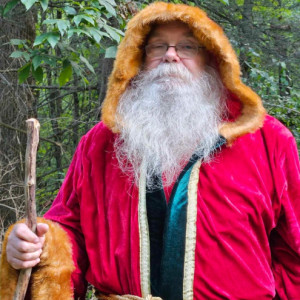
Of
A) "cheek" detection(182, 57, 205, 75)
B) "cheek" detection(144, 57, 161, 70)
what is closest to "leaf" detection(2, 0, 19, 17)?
"cheek" detection(144, 57, 161, 70)

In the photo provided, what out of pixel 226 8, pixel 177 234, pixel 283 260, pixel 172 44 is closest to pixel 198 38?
pixel 172 44

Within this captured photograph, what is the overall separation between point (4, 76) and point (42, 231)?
3.39 m

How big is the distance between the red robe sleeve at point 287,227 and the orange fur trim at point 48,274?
100 centimetres

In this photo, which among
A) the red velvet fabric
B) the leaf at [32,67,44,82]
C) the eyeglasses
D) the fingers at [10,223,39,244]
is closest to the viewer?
the fingers at [10,223,39,244]

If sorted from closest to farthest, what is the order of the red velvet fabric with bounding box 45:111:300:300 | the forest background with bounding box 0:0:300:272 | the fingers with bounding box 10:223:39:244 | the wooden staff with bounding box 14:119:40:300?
the wooden staff with bounding box 14:119:40:300 → the fingers with bounding box 10:223:39:244 → the red velvet fabric with bounding box 45:111:300:300 → the forest background with bounding box 0:0:300:272

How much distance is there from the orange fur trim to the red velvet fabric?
0.11 m

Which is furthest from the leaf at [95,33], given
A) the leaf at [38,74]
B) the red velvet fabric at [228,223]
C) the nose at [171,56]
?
the red velvet fabric at [228,223]

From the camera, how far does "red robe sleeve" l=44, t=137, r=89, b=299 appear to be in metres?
2.34

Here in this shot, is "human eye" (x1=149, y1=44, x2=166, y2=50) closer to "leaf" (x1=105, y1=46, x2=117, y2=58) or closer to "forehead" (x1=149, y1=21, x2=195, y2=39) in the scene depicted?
"forehead" (x1=149, y1=21, x2=195, y2=39)

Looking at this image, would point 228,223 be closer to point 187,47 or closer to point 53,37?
point 187,47

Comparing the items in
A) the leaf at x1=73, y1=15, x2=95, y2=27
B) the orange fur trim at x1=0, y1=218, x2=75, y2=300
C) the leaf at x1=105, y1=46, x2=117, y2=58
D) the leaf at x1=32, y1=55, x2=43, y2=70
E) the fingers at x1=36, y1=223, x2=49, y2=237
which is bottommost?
the orange fur trim at x1=0, y1=218, x2=75, y2=300

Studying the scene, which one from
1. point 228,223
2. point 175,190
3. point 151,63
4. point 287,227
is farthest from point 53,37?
point 287,227

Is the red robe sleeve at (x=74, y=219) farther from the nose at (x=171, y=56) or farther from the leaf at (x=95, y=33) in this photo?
the leaf at (x=95, y=33)

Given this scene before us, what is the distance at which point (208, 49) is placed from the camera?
240 centimetres
